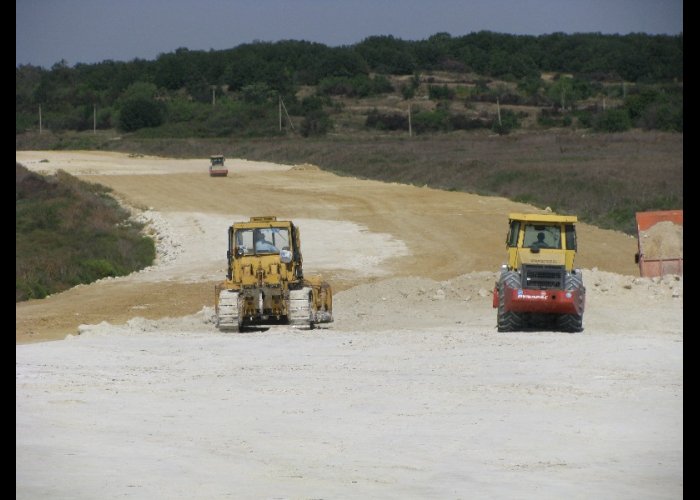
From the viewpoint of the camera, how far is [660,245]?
28719 millimetres

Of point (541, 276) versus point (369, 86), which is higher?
point (369, 86)

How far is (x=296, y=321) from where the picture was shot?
2158cm

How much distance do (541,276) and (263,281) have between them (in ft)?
16.4

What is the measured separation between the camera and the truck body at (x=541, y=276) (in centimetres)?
2042

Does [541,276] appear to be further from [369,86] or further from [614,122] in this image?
[369,86]

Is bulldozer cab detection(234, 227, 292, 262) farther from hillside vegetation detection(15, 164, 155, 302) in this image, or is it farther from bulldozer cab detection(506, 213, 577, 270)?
hillside vegetation detection(15, 164, 155, 302)

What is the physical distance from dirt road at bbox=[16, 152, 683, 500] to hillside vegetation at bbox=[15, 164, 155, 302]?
180cm

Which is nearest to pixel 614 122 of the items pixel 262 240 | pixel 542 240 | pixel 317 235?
pixel 317 235

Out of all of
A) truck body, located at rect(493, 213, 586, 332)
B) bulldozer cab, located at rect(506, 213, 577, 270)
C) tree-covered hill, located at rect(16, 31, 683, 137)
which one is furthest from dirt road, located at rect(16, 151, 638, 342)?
tree-covered hill, located at rect(16, 31, 683, 137)

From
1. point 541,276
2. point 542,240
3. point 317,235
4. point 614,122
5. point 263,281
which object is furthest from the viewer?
point 614,122

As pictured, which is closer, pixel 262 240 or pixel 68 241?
pixel 262 240

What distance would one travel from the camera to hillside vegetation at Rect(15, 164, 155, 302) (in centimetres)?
3319

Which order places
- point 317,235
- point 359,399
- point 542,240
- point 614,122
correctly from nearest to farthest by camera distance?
point 359,399 < point 542,240 < point 317,235 < point 614,122

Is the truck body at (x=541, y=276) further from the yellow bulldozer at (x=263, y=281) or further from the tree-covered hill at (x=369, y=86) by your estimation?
the tree-covered hill at (x=369, y=86)
